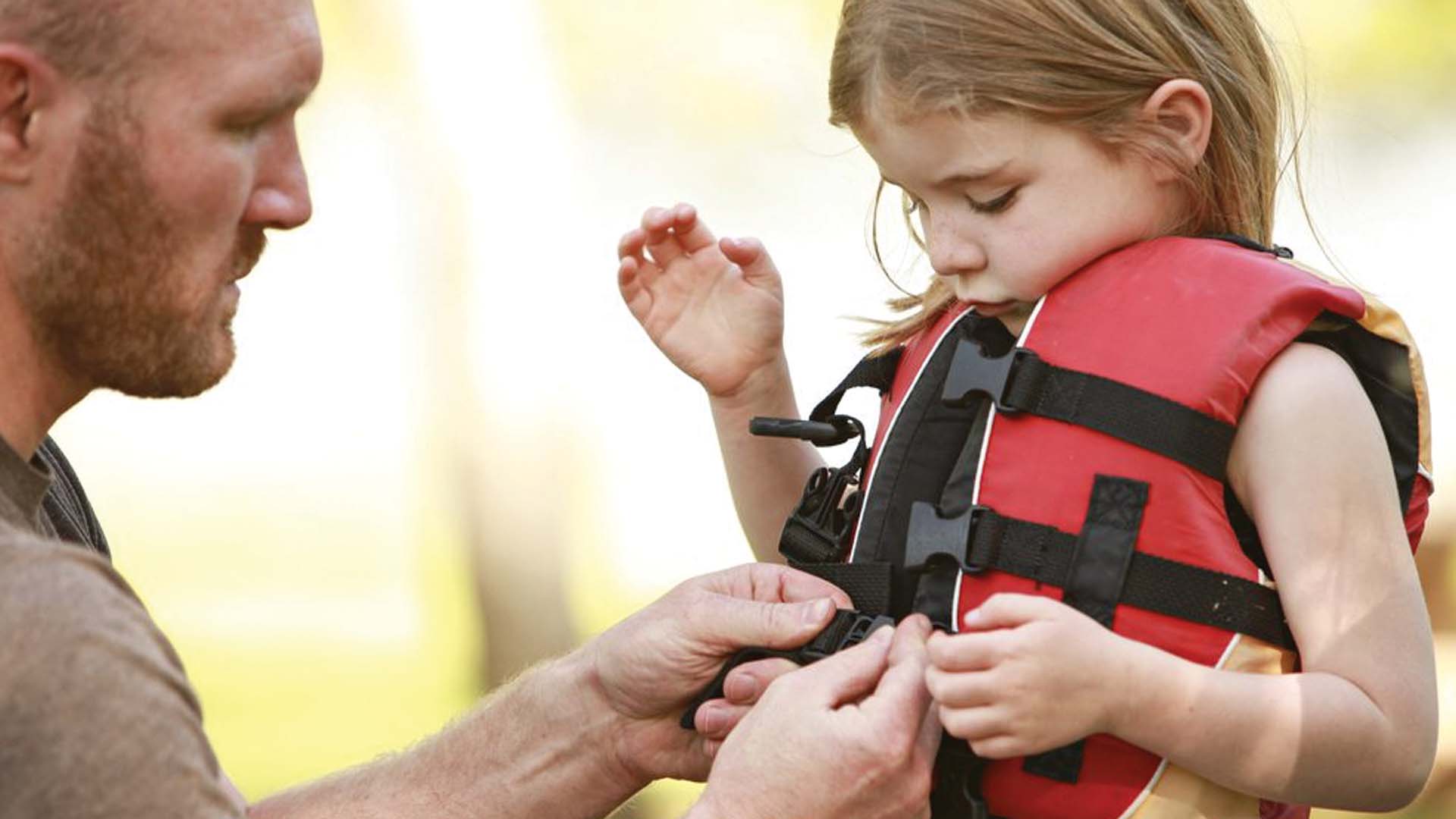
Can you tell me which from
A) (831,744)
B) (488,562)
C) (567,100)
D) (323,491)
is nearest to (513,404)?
(488,562)

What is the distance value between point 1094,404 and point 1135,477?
14cm

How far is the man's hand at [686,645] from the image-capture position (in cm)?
307

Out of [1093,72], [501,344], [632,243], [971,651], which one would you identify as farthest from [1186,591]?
[501,344]

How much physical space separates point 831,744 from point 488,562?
20.2ft

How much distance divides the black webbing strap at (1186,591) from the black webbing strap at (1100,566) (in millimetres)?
13

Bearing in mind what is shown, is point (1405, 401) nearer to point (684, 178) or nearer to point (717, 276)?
point (717, 276)

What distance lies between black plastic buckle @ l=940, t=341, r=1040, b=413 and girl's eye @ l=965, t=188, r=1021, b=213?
0.73ft

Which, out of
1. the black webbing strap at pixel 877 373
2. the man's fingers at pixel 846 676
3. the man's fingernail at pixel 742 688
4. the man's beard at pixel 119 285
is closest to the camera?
the man's beard at pixel 119 285

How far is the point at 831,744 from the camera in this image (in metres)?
2.77

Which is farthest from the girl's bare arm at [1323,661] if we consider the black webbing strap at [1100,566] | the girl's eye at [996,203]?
the girl's eye at [996,203]

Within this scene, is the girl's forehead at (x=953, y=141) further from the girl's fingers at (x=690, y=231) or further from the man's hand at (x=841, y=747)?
the man's hand at (x=841, y=747)

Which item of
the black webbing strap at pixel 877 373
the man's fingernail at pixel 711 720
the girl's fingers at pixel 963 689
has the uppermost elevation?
the black webbing strap at pixel 877 373

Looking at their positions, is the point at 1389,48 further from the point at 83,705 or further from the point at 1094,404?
the point at 83,705

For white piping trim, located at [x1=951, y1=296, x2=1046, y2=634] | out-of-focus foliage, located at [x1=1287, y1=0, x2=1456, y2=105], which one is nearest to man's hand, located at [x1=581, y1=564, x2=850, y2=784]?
white piping trim, located at [x1=951, y1=296, x2=1046, y2=634]
